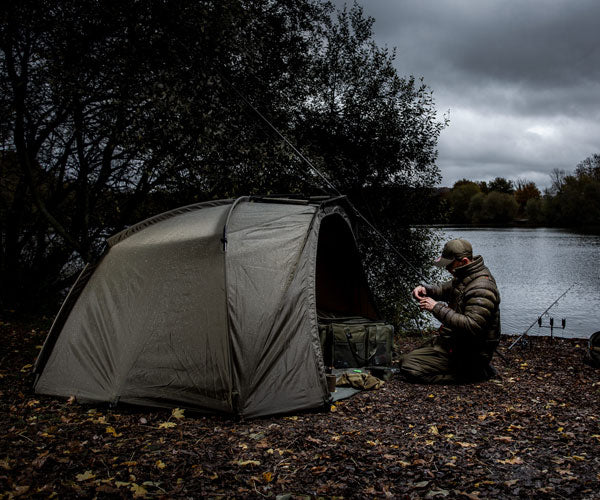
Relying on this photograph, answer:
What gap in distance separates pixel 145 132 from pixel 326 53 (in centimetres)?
625

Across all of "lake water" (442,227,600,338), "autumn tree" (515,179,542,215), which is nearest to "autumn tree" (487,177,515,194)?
"autumn tree" (515,179,542,215)

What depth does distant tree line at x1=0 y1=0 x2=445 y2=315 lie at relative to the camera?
27.4 ft

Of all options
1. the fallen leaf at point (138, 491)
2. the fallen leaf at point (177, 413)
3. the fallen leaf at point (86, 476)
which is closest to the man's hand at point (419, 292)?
the fallen leaf at point (177, 413)

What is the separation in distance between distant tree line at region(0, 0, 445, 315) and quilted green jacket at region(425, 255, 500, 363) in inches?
152

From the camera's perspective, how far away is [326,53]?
505 inches

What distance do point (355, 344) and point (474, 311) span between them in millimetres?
1659

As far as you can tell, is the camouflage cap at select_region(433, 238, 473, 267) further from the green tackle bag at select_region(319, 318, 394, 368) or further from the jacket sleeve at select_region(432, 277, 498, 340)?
the green tackle bag at select_region(319, 318, 394, 368)

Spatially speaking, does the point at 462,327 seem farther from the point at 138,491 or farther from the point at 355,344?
the point at 138,491

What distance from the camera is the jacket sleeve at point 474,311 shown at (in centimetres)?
569

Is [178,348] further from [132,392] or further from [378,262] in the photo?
[378,262]

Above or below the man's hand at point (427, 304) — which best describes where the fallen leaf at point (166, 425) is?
below

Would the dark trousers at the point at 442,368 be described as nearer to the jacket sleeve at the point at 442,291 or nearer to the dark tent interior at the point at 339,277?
the jacket sleeve at the point at 442,291

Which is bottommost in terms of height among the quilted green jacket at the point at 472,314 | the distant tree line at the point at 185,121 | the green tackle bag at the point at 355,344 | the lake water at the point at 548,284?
the lake water at the point at 548,284

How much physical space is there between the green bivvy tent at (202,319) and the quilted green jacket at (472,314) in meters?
1.80
